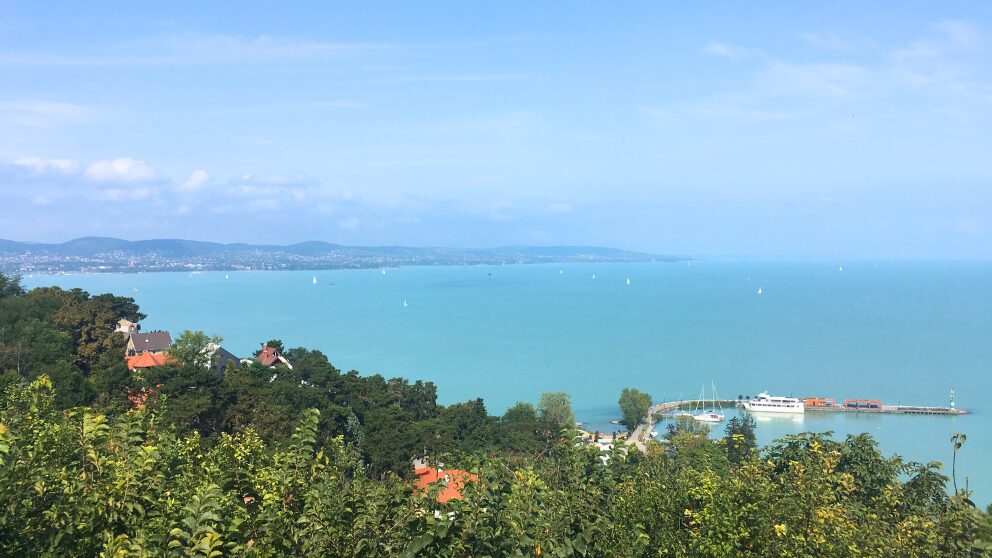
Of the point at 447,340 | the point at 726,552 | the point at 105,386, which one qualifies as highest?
the point at 726,552

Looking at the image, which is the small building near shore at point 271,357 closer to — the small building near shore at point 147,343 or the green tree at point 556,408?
the small building near shore at point 147,343

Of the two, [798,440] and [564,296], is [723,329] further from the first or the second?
[798,440]

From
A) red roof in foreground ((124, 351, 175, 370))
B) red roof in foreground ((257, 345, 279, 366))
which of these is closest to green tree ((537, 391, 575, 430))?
red roof in foreground ((257, 345, 279, 366))

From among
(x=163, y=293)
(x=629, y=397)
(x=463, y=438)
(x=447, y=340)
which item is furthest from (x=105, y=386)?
(x=163, y=293)

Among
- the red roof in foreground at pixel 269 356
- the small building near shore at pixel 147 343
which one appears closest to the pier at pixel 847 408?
the red roof in foreground at pixel 269 356

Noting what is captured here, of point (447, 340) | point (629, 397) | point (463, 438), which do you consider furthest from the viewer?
point (447, 340)

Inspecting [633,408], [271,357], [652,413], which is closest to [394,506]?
[271,357]

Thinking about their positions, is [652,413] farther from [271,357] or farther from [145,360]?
[145,360]
